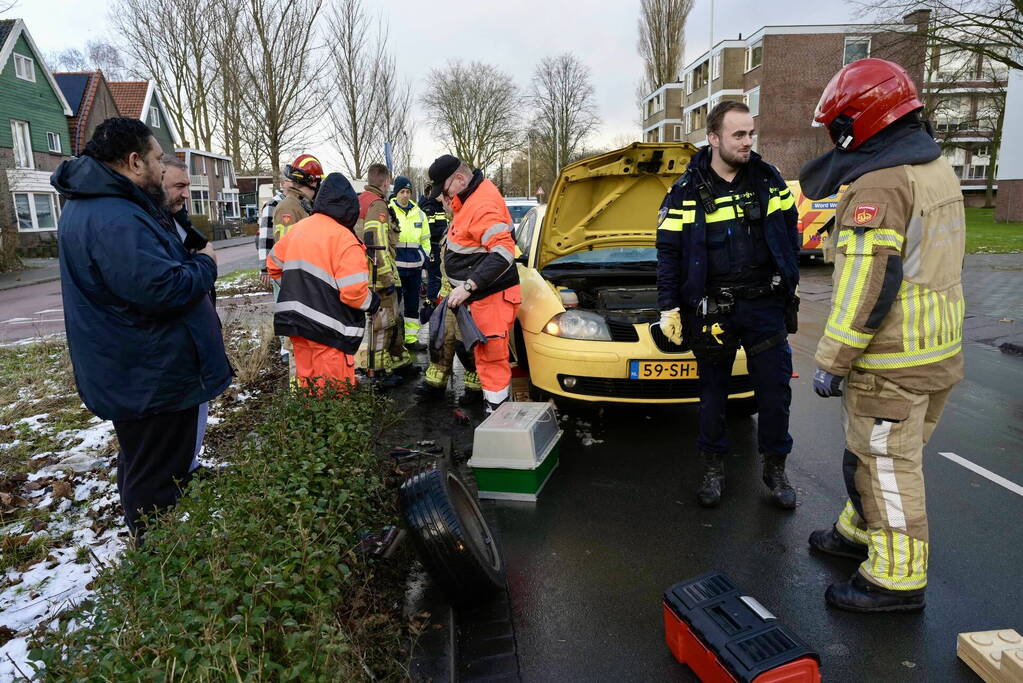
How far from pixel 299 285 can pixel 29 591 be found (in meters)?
1.95

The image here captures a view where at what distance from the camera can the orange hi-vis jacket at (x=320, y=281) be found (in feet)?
13.0

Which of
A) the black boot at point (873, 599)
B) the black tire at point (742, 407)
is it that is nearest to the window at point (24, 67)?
the black tire at point (742, 407)

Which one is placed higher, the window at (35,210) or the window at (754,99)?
the window at (754,99)

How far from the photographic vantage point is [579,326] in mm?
4844

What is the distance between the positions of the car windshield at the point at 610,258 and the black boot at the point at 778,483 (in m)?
2.47

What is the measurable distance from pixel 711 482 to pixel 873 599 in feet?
3.97

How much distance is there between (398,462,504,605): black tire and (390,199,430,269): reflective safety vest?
531cm

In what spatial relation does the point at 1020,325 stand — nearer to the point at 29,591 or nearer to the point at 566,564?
the point at 566,564

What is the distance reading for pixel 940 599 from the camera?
2.92 meters

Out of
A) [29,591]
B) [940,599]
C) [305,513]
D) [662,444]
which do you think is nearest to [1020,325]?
[662,444]

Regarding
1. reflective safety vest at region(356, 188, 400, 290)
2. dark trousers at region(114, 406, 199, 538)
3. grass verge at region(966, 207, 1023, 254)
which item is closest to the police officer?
dark trousers at region(114, 406, 199, 538)

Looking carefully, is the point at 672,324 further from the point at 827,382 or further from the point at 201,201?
the point at 201,201

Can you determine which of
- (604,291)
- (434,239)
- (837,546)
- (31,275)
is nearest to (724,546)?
(837,546)

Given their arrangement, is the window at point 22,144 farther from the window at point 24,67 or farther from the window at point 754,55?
the window at point 754,55
